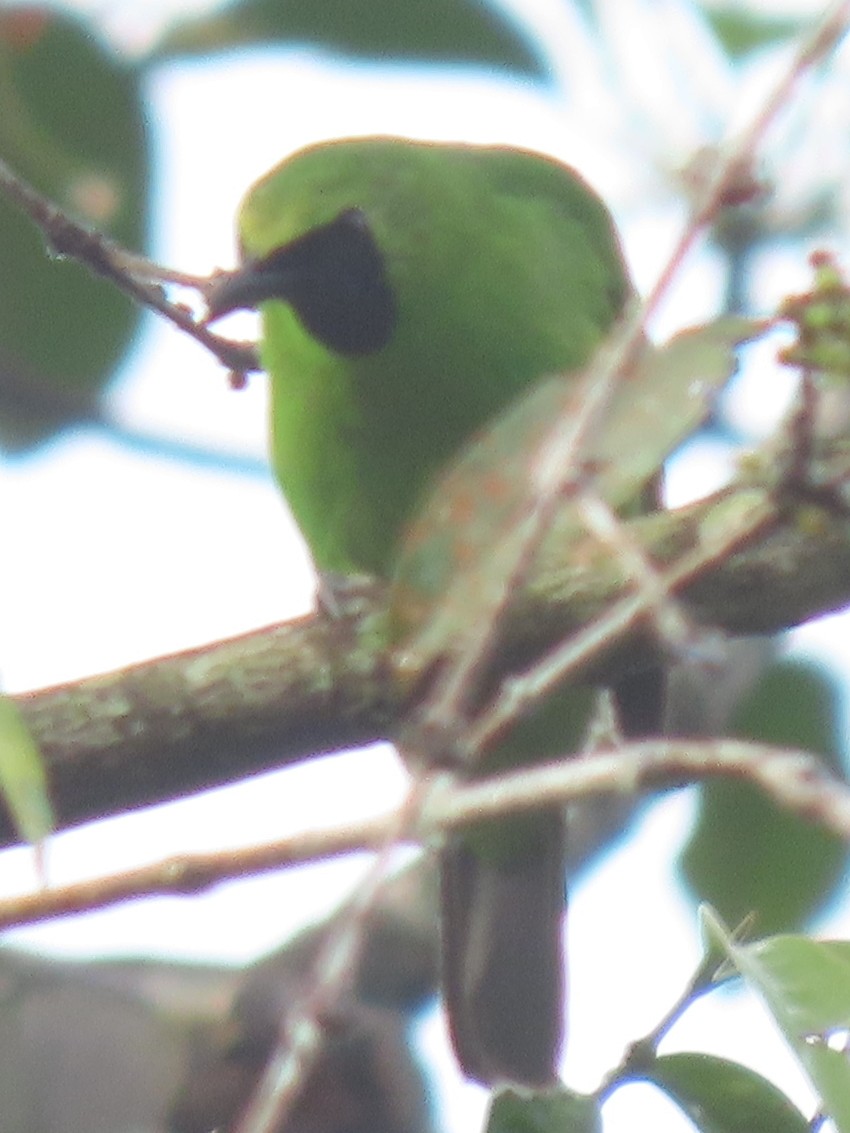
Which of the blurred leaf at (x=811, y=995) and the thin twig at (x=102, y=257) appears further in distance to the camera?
the thin twig at (x=102, y=257)

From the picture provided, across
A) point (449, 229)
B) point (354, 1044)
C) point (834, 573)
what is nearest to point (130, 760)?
point (354, 1044)

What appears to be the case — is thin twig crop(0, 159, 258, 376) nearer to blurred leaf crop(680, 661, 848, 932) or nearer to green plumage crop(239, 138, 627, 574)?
green plumage crop(239, 138, 627, 574)

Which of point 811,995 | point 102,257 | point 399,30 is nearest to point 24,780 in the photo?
point 811,995

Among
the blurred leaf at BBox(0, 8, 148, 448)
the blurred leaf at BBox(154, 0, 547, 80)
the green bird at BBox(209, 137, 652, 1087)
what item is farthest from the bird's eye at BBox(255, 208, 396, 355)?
the blurred leaf at BBox(154, 0, 547, 80)

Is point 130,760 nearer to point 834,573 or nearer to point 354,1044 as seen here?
point 354,1044

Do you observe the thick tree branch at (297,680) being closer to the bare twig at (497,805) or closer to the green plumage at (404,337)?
the green plumage at (404,337)

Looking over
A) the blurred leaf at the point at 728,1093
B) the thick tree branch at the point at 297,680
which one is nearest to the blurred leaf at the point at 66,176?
the thick tree branch at the point at 297,680
